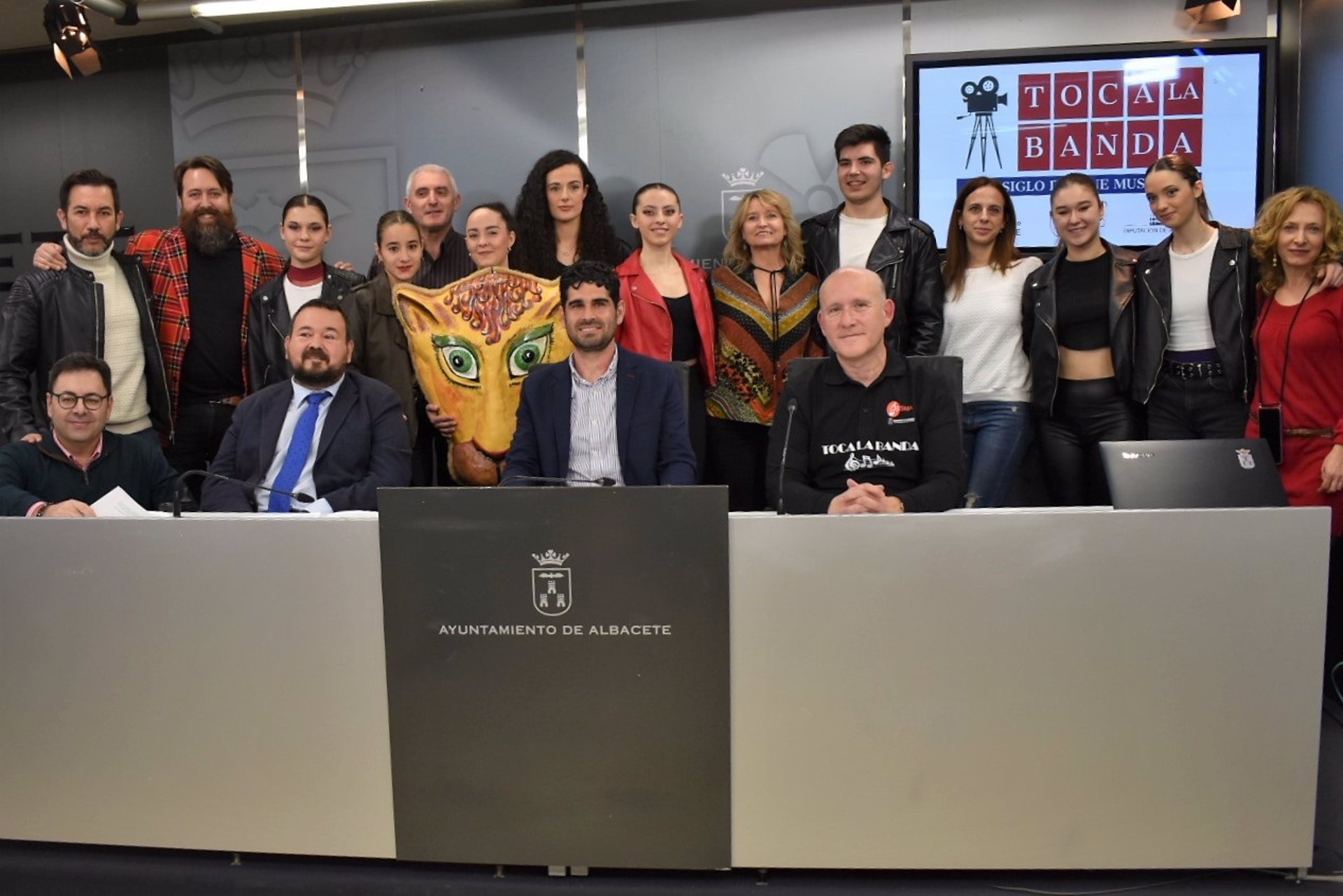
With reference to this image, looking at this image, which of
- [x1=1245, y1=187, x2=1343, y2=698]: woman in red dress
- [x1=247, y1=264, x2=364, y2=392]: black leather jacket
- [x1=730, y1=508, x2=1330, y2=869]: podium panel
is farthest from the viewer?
[x1=247, y1=264, x2=364, y2=392]: black leather jacket

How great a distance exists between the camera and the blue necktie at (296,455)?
2.98m

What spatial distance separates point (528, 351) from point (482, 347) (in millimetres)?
154

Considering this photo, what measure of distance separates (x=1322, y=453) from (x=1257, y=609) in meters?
1.61

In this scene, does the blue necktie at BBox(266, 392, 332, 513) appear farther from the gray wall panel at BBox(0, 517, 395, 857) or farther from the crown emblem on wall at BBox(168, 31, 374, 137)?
the crown emblem on wall at BBox(168, 31, 374, 137)

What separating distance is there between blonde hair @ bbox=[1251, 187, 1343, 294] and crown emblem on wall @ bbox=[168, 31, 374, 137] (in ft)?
13.9

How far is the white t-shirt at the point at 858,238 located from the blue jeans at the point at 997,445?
2.29 feet

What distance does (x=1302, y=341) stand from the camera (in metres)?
3.27

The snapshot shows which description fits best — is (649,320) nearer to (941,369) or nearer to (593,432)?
(593,432)

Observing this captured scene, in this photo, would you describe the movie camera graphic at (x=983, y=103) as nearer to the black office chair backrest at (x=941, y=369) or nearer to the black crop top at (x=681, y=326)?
the black crop top at (x=681, y=326)

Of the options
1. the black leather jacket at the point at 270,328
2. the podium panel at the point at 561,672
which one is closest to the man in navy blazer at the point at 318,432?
the black leather jacket at the point at 270,328

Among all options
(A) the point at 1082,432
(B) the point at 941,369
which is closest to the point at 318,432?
(B) the point at 941,369

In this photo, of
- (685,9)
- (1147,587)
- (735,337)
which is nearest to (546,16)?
(685,9)

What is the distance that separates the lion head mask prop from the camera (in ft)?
11.3

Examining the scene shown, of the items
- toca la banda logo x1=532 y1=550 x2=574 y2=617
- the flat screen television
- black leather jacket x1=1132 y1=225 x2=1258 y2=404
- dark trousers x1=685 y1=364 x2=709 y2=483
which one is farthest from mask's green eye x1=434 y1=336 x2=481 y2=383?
the flat screen television
